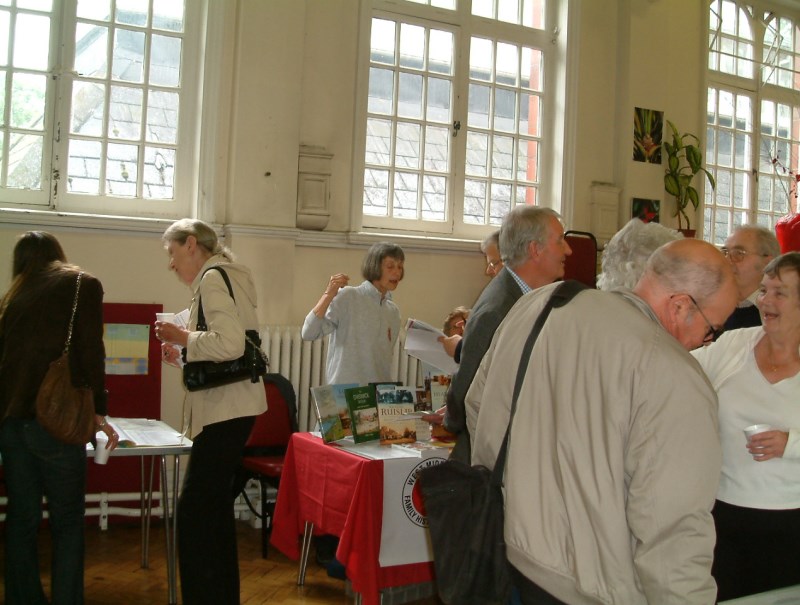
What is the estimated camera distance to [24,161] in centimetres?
495

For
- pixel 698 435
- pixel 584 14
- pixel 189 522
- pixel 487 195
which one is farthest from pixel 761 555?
pixel 584 14

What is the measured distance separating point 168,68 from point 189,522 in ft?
10.8

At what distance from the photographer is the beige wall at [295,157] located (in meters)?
5.02

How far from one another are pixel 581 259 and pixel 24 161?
148 inches

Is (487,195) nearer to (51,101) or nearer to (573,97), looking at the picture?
(573,97)

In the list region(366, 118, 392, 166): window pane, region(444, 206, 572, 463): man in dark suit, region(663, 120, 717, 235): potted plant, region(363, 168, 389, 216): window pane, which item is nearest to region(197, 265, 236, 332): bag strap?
region(444, 206, 572, 463): man in dark suit

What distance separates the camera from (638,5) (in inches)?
258

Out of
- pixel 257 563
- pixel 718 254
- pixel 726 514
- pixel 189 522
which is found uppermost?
pixel 718 254

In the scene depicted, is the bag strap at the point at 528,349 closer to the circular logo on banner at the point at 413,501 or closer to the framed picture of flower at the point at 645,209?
the circular logo on banner at the point at 413,501

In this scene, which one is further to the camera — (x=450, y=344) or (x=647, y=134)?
(x=647, y=134)

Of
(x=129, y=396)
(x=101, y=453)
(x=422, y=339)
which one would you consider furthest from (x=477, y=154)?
(x=101, y=453)

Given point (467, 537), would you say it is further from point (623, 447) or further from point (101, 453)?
point (101, 453)

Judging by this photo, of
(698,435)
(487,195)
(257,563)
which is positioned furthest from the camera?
(487,195)

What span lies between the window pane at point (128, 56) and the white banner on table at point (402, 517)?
325 cm
